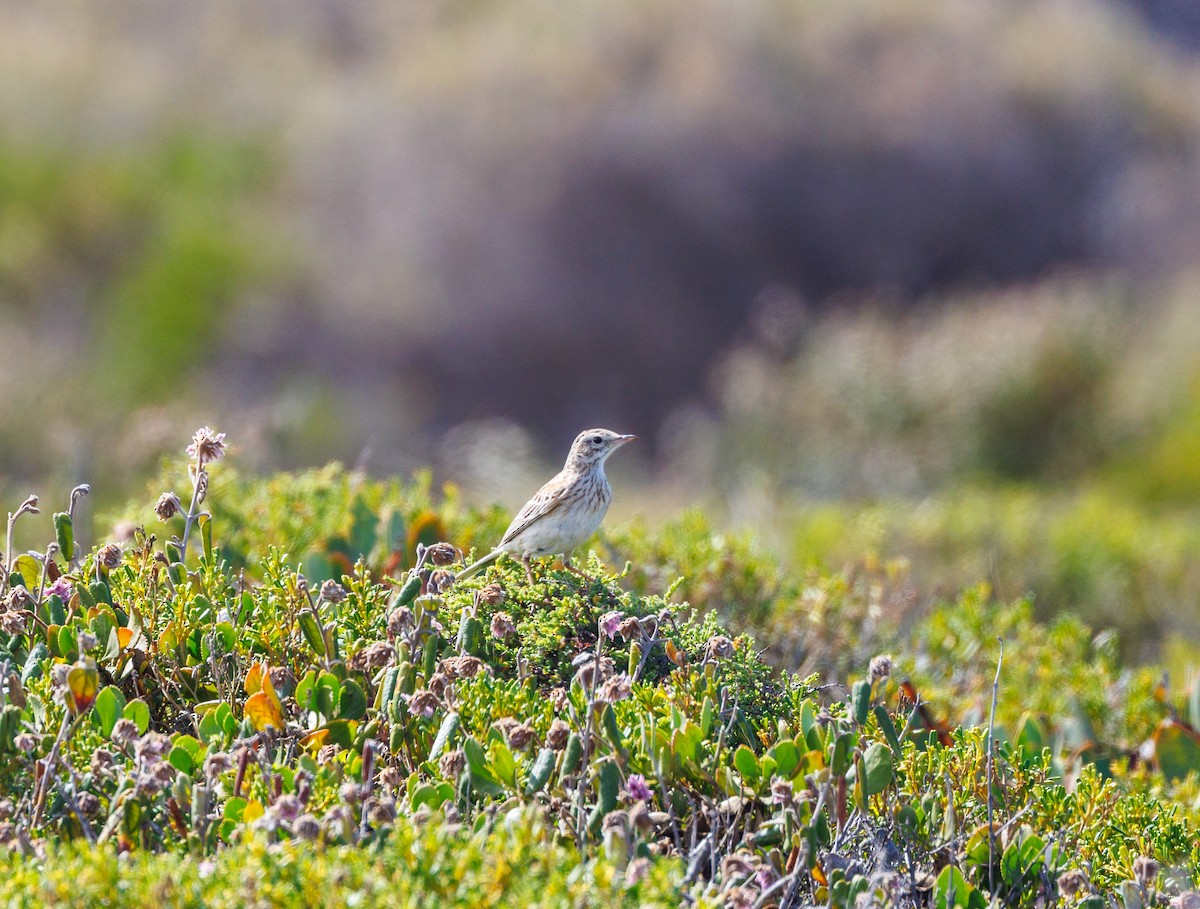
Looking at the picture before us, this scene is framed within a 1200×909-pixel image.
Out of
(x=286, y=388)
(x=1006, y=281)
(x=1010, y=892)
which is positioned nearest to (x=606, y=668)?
(x=1010, y=892)

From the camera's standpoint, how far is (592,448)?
4641 millimetres

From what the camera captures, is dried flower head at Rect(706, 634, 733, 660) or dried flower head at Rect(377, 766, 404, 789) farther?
dried flower head at Rect(706, 634, 733, 660)

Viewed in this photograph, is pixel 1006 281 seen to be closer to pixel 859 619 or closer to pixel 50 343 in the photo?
pixel 50 343

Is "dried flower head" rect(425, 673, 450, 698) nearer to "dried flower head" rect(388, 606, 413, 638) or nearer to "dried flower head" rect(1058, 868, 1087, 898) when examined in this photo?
"dried flower head" rect(388, 606, 413, 638)

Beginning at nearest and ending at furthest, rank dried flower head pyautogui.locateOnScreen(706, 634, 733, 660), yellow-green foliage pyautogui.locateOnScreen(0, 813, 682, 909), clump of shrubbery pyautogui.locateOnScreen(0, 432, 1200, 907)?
yellow-green foliage pyautogui.locateOnScreen(0, 813, 682, 909) → clump of shrubbery pyautogui.locateOnScreen(0, 432, 1200, 907) → dried flower head pyautogui.locateOnScreen(706, 634, 733, 660)

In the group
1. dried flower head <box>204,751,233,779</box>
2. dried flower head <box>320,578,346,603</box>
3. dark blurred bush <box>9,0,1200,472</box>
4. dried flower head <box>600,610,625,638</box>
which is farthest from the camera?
dark blurred bush <box>9,0,1200,472</box>

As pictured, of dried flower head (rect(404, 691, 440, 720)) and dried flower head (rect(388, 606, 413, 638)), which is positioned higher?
dried flower head (rect(388, 606, 413, 638))

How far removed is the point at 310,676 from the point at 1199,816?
2682 millimetres

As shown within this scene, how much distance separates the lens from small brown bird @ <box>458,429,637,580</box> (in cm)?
432

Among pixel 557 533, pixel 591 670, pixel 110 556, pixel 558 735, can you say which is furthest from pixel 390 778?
pixel 557 533

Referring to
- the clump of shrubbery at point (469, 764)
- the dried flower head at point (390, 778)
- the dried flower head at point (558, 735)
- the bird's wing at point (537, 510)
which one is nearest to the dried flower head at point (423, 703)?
the clump of shrubbery at point (469, 764)

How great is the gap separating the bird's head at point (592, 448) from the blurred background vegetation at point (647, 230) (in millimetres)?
9033

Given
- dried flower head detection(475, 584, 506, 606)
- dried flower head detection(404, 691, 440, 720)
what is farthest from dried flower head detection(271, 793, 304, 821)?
dried flower head detection(475, 584, 506, 606)

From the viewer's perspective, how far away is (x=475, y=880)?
2.31 metres
